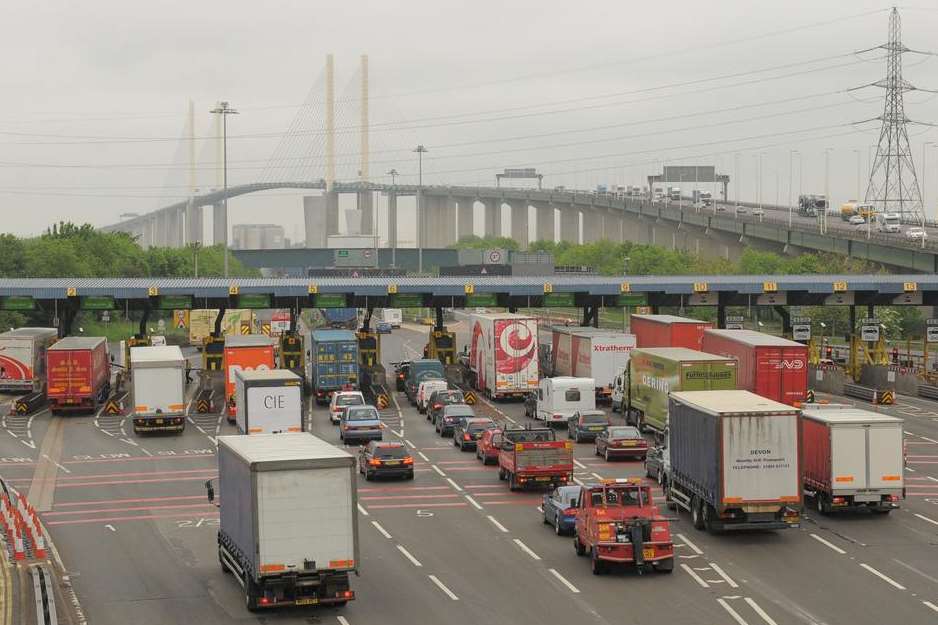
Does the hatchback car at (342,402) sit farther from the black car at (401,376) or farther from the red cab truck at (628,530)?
the red cab truck at (628,530)

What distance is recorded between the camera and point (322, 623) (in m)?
26.4

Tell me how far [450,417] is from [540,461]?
47.7 feet

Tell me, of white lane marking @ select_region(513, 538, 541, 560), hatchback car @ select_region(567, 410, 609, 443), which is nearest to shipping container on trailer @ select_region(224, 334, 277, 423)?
hatchback car @ select_region(567, 410, 609, 443)

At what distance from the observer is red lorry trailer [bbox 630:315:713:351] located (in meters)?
A: 63.9

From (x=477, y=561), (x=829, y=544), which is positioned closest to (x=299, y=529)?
(x=477, y=561)

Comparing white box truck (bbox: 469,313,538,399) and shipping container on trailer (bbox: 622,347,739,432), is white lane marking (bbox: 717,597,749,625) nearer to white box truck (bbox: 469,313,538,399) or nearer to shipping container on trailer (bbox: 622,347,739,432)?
shipping container on trailer (bbox: 622,347,739,432)

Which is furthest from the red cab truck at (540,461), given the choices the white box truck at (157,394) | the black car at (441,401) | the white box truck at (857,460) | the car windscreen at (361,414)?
the white box truck at (157,394)

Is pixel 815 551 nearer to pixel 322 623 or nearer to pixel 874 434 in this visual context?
pixel 874 434

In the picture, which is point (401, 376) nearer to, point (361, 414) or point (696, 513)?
point (361, 414)

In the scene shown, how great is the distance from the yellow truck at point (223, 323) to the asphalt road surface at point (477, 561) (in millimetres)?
59428

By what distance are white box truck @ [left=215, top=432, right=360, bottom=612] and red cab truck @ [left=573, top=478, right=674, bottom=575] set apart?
19.2 ft

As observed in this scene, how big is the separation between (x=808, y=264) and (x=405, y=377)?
65.9 meters

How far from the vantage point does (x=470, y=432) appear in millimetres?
50969

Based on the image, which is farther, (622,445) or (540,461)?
(622,445)
